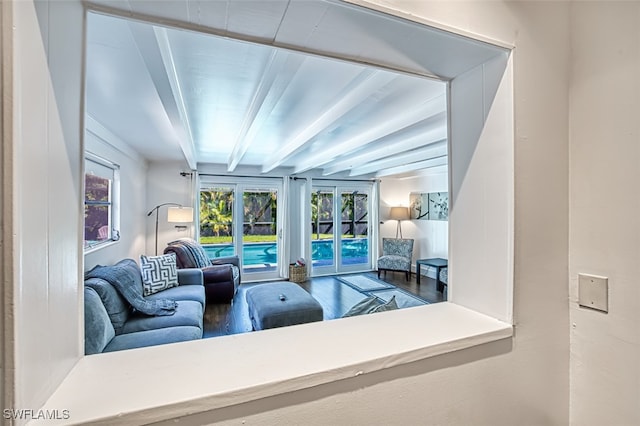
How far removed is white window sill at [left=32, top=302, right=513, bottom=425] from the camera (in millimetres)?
504

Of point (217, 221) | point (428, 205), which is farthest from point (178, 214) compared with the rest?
point (428, 205)

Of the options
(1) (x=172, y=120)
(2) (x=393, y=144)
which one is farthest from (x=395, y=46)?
(2) (x=393, y=144)

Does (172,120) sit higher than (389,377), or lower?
higher

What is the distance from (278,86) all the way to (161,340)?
194 centimetres

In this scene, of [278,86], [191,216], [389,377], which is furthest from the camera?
[191,216]

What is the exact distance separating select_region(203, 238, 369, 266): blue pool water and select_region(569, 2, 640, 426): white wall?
5.21 meters

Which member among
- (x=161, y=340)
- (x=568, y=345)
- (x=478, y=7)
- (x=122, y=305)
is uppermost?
(x=478, y=7)

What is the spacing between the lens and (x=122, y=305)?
7.61ft

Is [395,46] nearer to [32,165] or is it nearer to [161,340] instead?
[32,165]

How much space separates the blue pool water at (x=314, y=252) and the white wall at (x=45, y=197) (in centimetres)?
501

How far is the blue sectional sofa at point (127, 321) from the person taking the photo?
174cm

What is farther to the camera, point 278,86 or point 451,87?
point 278,86

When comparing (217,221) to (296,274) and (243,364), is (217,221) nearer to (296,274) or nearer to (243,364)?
(296,274)

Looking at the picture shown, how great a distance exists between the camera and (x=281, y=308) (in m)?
2.86
